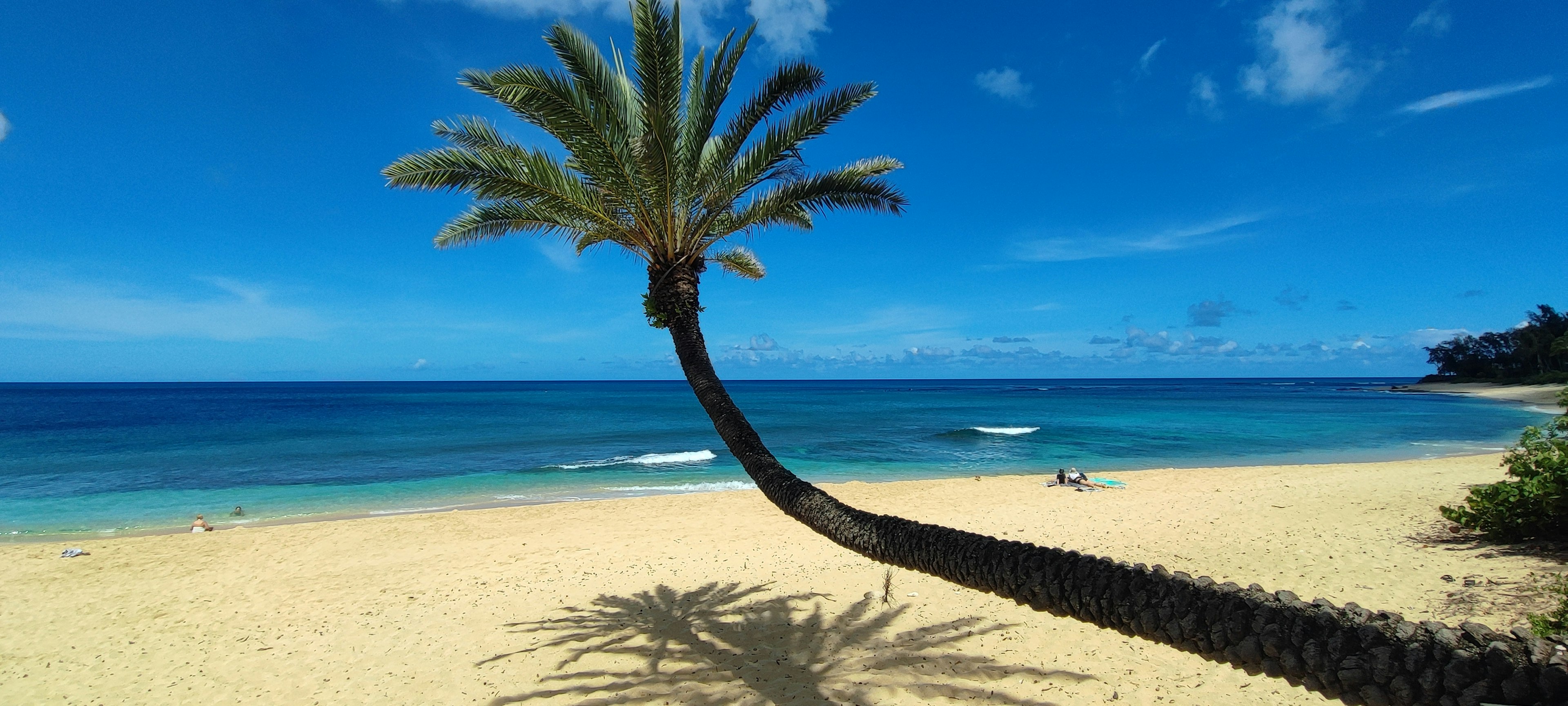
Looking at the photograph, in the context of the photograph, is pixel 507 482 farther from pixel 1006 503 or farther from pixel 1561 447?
pixel 1561 447

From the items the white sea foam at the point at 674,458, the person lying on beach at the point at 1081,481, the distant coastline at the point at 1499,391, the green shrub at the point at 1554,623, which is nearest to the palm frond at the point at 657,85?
the green shrub at the point at 1554,623

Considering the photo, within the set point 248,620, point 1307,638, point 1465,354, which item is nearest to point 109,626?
point 248,620

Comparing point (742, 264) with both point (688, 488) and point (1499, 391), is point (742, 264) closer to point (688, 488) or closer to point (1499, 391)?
point (688, 488)

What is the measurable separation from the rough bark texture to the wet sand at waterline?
7.99 ft

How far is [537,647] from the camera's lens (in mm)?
7215

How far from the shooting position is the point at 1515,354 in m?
86.3

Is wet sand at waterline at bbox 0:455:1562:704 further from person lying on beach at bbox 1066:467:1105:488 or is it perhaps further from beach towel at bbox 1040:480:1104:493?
person lying on beach at bbox 1066:467:1105:488

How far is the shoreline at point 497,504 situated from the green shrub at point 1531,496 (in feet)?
39.9

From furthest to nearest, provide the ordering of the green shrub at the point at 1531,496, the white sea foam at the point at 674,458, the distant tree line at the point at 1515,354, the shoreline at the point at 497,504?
the distant tree line at the point at 1515,354 < the white sea foam at the point at 674,458 < the shoreline at the point at 497,504 < the green shrub at the point at 1531,496

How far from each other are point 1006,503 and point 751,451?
11664 millimetres

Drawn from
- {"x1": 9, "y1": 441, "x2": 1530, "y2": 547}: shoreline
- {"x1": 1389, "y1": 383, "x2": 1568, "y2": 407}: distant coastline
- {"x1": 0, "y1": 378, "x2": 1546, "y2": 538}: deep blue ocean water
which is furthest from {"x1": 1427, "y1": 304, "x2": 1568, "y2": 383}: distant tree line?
{"x1": 9, "y1": 441, "x2": 1530, "y2": 547}: shoreline

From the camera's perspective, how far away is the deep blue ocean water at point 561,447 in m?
19.7

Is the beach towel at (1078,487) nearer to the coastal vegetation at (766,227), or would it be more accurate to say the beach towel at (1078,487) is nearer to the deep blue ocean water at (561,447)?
the deep blue ocean water at (561,447)

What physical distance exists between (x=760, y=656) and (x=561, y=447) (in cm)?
2762
